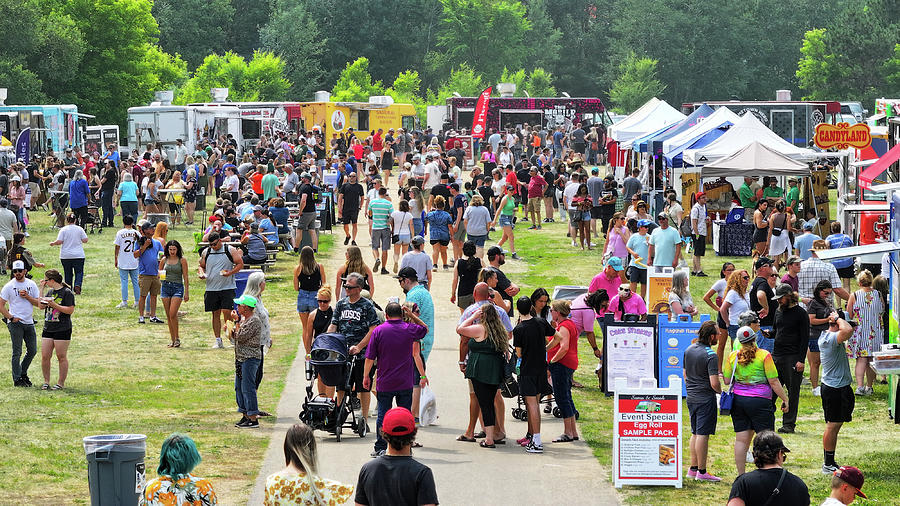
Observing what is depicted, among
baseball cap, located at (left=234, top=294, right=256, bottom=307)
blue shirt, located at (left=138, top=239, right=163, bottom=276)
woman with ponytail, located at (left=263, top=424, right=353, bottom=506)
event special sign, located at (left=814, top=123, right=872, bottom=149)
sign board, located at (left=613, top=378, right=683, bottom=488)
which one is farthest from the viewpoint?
event special sign, located at (left=814, top=123, right=872, bottom=149)

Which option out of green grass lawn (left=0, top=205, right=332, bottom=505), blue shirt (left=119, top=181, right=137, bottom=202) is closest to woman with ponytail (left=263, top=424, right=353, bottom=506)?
green grass lawn (left=0, top=205, right=332, bottom=505)

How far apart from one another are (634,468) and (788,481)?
3.64 metres

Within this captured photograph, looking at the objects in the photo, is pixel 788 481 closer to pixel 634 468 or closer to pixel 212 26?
pixel 634 468

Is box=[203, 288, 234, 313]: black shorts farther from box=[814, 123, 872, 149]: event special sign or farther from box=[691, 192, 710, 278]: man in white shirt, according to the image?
box=[814, 123, 872, 149]: event special sign

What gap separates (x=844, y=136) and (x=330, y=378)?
51.7 ft

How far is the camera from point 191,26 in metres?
82.7

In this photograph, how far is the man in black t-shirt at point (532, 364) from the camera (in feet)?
39.1

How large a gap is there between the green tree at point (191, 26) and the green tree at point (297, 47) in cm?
512

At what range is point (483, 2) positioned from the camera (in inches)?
3408

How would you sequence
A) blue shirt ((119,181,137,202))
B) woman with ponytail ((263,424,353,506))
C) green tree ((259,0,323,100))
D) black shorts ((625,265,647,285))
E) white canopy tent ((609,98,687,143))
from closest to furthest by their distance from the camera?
woman with ponytail ((263,424,353,506)) < black shorts ((625,265,647,285)) < blue shirt ((119,181,137,202)) < white canopy tent ((609,98,687,143)) < green tree ((259,0,323,100))

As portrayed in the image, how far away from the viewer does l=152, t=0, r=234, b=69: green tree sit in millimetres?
82312

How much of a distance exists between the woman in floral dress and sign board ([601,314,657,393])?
2723mm

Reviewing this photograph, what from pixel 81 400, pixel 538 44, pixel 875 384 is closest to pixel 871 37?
pixel 538 44

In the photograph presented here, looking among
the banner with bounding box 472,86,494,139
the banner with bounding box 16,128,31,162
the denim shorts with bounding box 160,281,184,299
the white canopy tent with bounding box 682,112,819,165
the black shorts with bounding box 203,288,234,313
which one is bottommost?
the black shorts with bounding box 203,288,234,313
